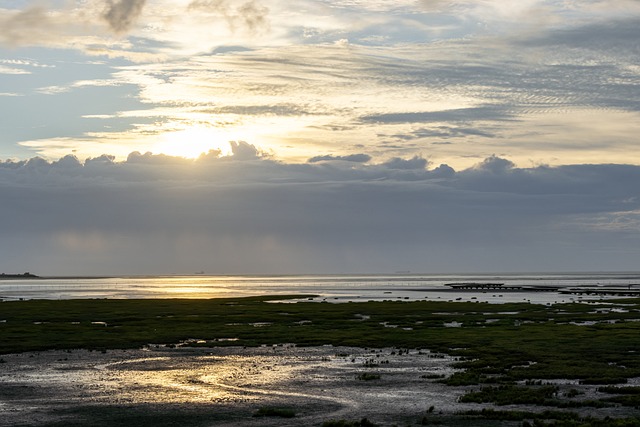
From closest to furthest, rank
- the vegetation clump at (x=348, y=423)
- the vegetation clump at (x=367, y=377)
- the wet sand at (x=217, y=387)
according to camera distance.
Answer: the vegetation clump at (x=348, y=423) → the wet sand at (x=217, y=387) → the vegetation clump at (x=367, y=377)

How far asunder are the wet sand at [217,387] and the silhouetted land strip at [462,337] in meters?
3.10

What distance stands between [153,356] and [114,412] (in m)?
20.9

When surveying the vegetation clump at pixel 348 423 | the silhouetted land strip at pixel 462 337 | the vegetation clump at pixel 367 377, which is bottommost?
the silhouetted land strip at pixel 462 337

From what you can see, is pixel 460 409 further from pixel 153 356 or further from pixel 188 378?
pixel 153 356

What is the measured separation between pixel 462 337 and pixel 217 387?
30.9 m

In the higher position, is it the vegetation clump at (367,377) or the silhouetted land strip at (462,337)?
the vegetation clump at (367,377)

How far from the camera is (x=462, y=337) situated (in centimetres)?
6350

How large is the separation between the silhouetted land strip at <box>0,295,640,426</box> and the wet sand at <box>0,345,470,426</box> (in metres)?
3.10

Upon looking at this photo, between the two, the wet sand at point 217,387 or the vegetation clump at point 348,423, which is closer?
the vegetation clump at point 348,423

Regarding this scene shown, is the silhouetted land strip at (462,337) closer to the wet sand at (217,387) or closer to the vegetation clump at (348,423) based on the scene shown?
the wet sand at (217,387)

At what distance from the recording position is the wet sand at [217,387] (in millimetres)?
30828

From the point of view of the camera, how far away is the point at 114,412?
31.5 metres

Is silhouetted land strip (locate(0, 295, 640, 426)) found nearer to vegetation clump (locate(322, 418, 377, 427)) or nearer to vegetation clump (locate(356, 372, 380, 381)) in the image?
vegetation clump (locate(356, 372, 380, 381))

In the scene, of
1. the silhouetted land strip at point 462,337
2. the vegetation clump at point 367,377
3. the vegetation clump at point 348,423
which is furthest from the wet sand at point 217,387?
the silhouetted land strip at point 462,337
